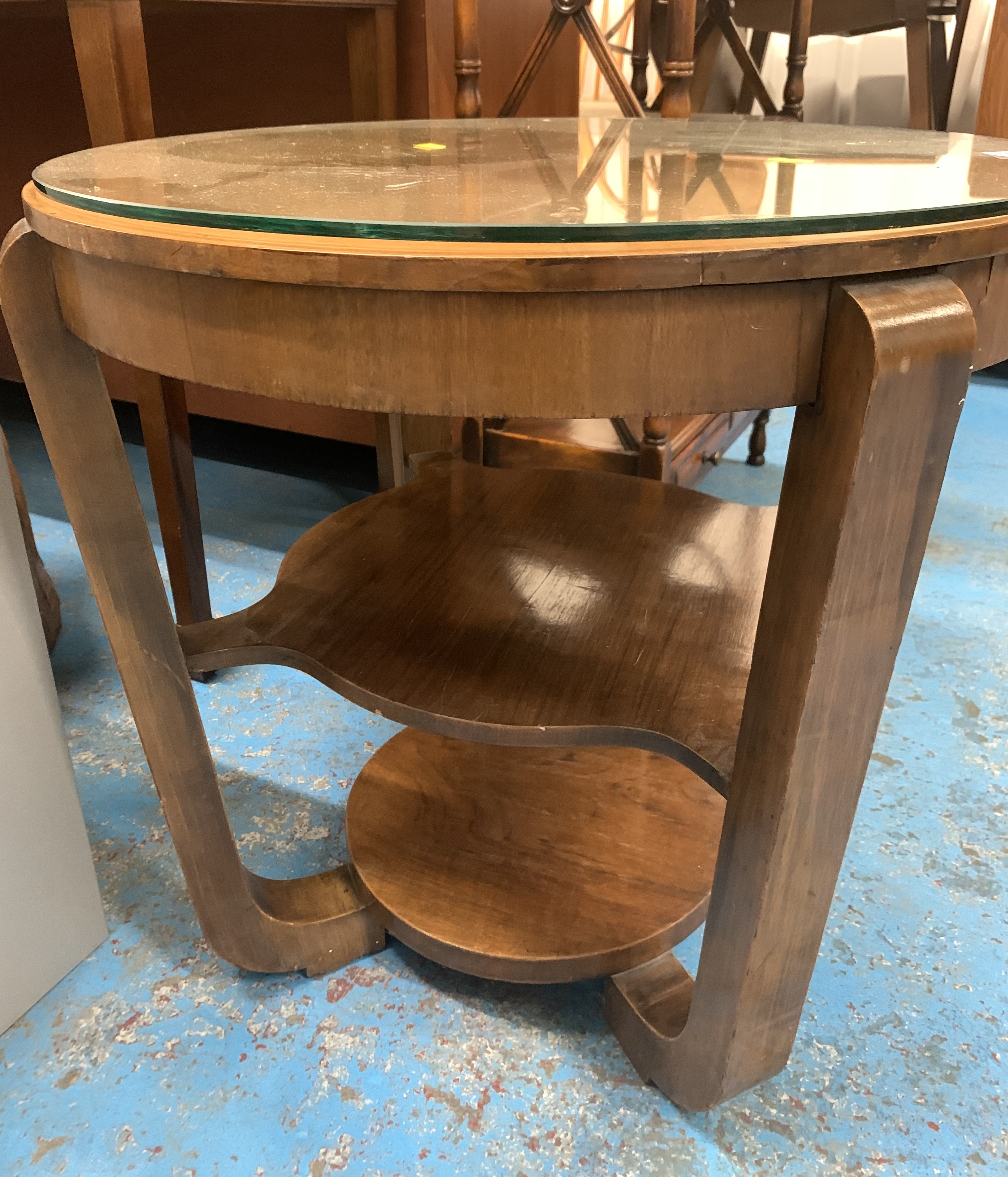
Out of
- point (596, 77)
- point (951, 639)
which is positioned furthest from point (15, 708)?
point (596, 77)

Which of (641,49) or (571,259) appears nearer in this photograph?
(571,259)

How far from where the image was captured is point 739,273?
40 cm

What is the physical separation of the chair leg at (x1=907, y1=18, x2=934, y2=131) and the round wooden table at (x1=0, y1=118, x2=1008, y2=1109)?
58.8 inches

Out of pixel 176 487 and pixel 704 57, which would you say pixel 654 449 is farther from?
pixel 704 57

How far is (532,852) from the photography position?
91 cm

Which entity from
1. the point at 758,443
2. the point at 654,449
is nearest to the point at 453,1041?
the point at 654,449

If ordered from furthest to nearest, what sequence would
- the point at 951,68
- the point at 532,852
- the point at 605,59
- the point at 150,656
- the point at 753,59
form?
the point at 753,59 → the point at 951,68 → the point at 605,59 → the point at 532,852 → the point at 150,656

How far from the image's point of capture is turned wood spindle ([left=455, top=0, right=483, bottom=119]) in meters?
Answer: 1.19

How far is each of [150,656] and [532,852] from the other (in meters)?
0.42

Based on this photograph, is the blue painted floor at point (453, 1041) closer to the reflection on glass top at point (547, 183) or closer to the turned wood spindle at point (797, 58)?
the reflection on glass top at point (547, 183)

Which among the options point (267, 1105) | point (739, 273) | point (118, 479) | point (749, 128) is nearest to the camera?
point (739, 273)

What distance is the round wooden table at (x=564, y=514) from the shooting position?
419 mm

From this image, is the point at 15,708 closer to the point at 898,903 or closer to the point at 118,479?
the point at 118,479

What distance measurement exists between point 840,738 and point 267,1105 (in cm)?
56
